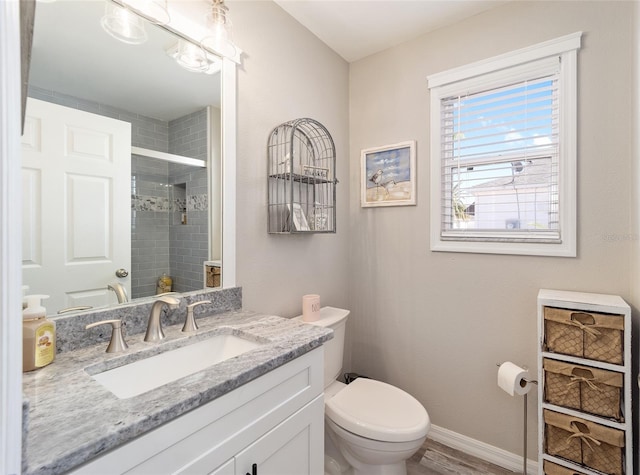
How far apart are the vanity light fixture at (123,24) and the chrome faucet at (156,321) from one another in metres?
0.97

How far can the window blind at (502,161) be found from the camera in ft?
5.17

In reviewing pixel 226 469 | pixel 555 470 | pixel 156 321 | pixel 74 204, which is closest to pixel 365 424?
pixel 226 469

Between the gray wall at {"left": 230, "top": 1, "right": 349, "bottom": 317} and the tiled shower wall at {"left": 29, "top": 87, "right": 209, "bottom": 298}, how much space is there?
20cm

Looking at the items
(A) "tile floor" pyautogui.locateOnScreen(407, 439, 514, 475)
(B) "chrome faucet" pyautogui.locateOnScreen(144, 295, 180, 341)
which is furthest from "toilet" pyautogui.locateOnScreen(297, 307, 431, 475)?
(B) "chrome faucet" pyautogui.locateOnScreen(144, 295, 180, 341)

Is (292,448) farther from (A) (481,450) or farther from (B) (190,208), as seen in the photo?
(A) (481,450)

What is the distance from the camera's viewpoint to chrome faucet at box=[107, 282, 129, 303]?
110 centimetres

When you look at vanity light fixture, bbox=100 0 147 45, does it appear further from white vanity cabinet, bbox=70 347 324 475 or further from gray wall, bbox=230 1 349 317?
white vanity cabinet, bbox=70 347 324 475

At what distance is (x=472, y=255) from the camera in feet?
5.79

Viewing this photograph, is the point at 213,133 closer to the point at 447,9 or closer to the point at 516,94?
the point at 447,9

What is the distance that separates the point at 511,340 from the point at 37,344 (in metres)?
2.00

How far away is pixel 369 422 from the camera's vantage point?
1359 millimetres

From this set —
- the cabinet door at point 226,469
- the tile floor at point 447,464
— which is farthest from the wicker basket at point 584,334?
the cabinet door at point 226,469

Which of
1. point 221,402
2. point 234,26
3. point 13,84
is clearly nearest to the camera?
point 13,84

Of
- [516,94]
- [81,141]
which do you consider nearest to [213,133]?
[81,141]
